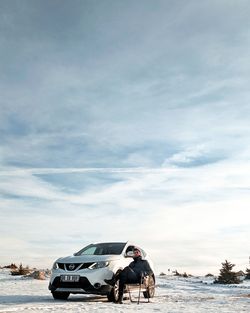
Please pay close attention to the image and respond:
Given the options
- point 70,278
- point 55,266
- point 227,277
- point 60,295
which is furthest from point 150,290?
point 227,277

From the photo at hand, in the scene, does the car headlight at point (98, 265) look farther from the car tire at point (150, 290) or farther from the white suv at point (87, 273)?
the car tire at point (150, 290)

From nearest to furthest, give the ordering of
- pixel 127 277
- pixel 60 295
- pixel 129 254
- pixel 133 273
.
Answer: pixel 127 277, pixel 133 273, pixel 60 295, pixel 129 254

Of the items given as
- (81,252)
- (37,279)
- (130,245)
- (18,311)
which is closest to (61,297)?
(81,252)

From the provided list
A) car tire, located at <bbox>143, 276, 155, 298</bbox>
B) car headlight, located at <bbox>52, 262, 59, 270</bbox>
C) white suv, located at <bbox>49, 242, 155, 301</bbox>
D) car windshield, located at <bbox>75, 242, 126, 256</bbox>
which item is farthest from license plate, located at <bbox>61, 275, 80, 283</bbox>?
car tire, located at <bbox>143, 276, 155, 298</bbox>

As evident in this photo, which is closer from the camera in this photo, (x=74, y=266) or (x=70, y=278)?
(x=70, y=278)

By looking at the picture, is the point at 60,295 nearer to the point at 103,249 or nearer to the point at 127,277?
the point at 103,249

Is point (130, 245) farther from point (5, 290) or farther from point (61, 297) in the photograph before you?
point (5, 290)

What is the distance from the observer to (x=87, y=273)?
14.2m

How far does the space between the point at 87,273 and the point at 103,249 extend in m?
2.00

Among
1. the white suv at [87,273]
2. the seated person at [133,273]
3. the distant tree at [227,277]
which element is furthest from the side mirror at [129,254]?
the distant tree at [227,277]

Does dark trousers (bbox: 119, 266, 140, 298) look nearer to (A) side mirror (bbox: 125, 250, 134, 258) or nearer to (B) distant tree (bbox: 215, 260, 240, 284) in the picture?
(A) side mirror (bbox: 125, 250, 134, 258)

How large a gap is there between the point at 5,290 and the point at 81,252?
12.8 feet

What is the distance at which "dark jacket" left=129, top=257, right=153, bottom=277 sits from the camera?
14977mm

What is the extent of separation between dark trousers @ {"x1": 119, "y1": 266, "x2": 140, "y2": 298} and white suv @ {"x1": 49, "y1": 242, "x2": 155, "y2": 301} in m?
0.18
